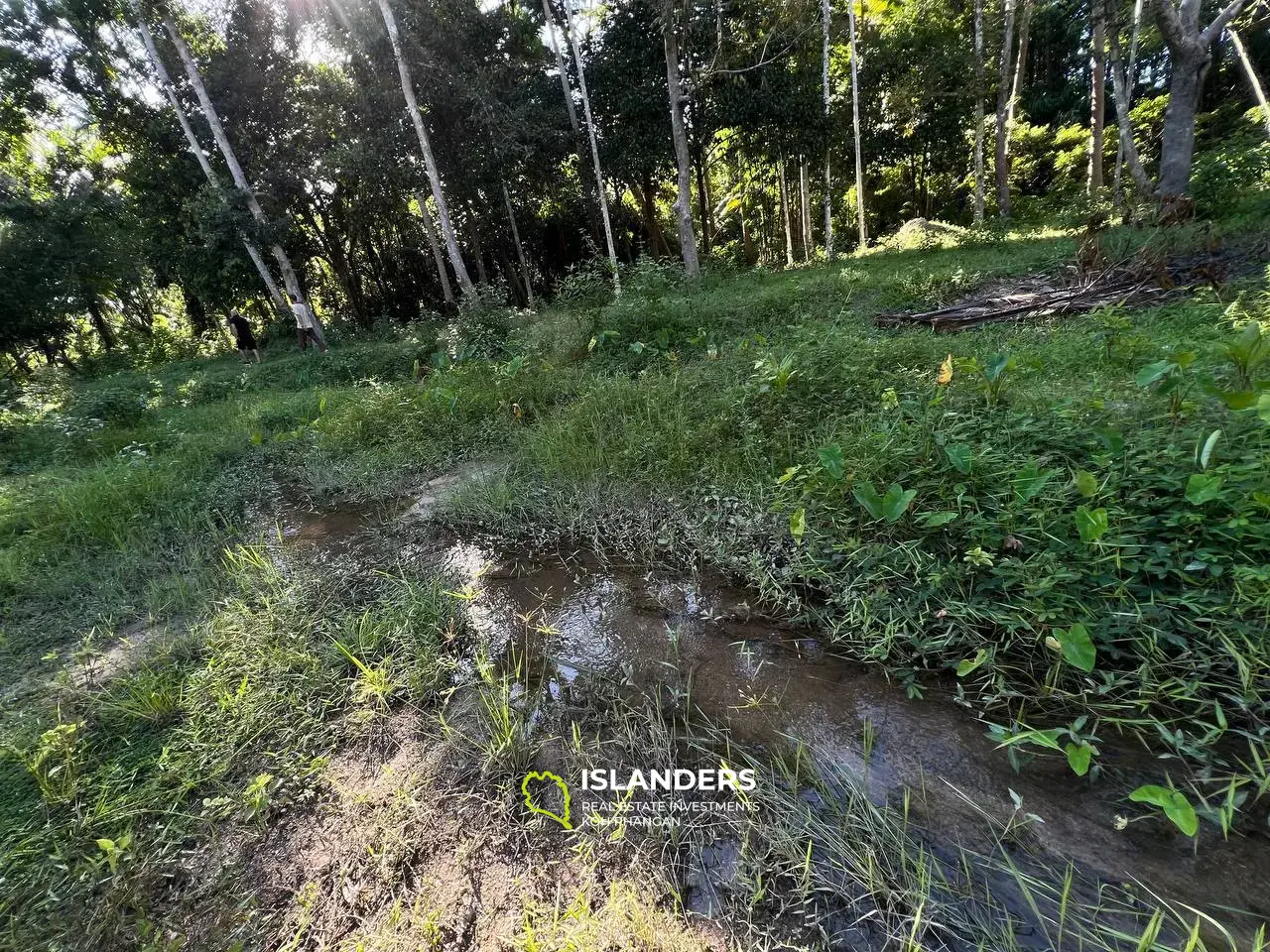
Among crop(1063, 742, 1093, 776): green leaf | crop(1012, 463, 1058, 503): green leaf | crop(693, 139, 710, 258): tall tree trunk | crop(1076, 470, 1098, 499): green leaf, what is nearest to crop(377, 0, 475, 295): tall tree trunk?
crop(693, 139, 710, 258): tall tree trunk

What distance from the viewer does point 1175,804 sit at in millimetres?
1272

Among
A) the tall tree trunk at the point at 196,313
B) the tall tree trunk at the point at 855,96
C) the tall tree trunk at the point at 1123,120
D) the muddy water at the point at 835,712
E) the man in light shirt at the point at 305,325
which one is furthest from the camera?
the tall tree trunk at the point at 196,313

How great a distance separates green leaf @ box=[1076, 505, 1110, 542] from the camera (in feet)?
5.79

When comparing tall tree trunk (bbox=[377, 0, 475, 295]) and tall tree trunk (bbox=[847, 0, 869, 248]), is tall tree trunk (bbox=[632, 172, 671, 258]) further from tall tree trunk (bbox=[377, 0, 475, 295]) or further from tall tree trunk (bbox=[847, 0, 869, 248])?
tall tree trunk (bbox=[377, 0, 475, 295])

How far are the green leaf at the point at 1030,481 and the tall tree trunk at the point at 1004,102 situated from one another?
48.5 ft

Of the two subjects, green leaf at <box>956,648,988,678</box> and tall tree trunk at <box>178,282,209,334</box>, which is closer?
green leaf at <box>956,648,988,678</box>

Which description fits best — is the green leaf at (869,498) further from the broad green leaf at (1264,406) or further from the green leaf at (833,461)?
the broad green leaf at (1264,406)

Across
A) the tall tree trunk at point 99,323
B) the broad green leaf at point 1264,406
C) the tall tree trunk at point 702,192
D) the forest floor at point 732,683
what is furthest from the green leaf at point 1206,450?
the tall tree trunk at point 99,323

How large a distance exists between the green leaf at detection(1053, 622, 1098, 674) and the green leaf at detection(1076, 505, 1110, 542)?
13.5 inches

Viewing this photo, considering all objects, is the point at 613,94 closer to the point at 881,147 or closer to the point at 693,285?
the point at 693,285

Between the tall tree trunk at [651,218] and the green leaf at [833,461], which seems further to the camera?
the tall tree trunk at [651,218]

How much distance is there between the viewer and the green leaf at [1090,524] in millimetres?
1765

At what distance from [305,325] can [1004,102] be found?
18059 millimetres

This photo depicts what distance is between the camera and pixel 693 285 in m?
10.1
